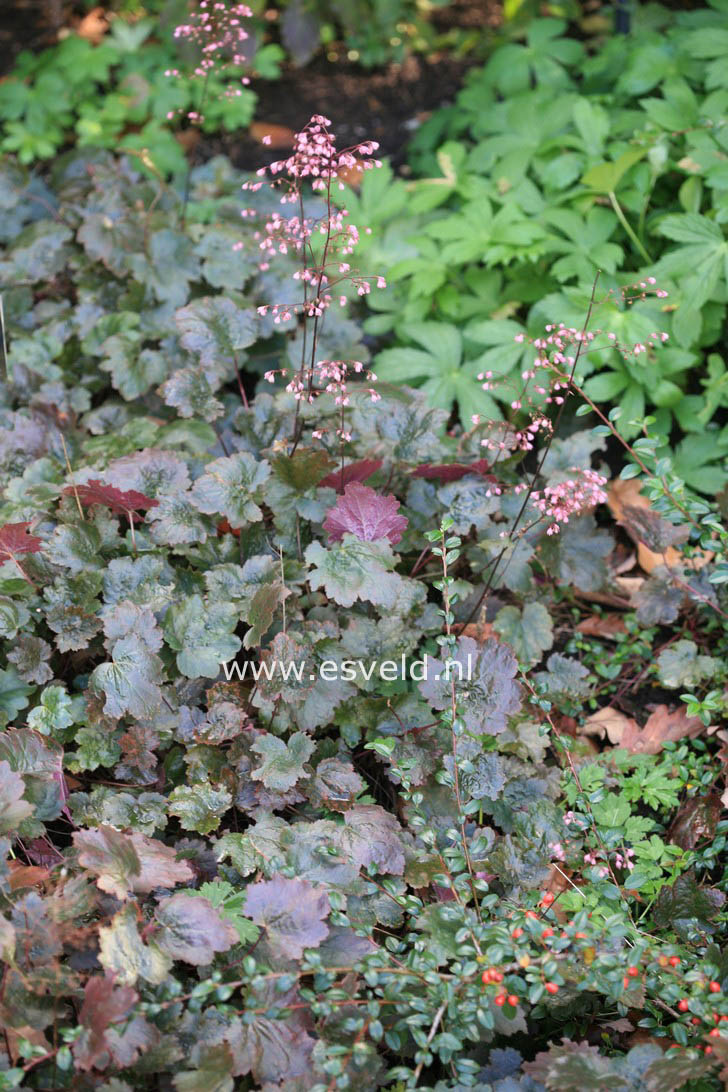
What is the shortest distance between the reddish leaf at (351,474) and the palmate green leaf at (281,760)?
63 centimetres

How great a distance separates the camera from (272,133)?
3.92 metres

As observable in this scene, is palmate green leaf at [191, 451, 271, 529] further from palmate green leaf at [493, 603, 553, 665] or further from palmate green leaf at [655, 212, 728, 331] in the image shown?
palmate green leaf at [655, 212, 728, 331]

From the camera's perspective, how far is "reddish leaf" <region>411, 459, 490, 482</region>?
Result: 2.34 m

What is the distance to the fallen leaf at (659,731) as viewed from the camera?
7.72ft

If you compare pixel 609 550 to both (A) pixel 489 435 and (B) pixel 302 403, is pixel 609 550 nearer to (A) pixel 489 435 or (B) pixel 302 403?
(A) pixel 489 435

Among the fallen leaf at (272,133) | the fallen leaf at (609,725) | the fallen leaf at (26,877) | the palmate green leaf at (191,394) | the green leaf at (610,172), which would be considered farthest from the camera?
the fallen leaf at (272,133)

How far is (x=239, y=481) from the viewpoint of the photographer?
2.29 metres

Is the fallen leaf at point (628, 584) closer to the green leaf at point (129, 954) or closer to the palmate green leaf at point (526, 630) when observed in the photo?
the palmate green leaf at point (526, 630)

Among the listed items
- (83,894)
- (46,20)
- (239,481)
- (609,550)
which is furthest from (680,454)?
(46,20)

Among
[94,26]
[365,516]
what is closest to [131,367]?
[365,516]

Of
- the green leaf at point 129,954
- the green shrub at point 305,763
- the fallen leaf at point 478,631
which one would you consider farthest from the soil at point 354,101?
the green leaf at point 129,954

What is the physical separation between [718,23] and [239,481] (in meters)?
2.34

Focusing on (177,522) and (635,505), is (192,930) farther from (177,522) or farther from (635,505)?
(635,505)

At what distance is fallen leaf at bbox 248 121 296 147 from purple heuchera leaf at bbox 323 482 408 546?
2.32 metres
